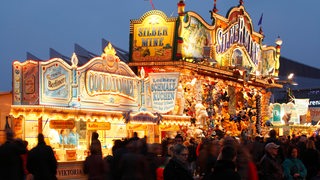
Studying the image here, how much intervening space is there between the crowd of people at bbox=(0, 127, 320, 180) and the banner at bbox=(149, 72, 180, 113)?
1081 centimetres

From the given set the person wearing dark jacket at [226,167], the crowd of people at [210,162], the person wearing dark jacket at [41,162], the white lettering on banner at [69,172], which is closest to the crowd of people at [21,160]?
the person wearing dark jacket at [41,162]

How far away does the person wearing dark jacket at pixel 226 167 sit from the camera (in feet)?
27.5

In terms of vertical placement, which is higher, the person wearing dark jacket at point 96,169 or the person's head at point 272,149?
the person's head at point 272,149

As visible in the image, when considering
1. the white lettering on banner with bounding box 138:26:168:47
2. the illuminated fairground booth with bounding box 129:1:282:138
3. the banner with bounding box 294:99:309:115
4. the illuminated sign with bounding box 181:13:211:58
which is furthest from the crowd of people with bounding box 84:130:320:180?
the banner with bounding box 294:99:309:115

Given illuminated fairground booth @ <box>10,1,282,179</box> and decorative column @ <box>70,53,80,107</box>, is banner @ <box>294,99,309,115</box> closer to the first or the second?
illuminated fairground booth @ <box>10,1,282,179</box>

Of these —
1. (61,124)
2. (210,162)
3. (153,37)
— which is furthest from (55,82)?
(210,162)

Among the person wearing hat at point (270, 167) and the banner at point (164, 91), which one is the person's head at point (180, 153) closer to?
the person wearing hat at point (270, 167)

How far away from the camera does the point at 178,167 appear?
30.7 feet

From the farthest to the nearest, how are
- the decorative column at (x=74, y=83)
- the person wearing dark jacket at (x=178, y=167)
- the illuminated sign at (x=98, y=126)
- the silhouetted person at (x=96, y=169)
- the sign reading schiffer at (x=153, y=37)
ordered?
the sign reading schiffer at (x=153, y=37)
the illuminated sign at (x=98, y=126)
the decorative column at (x=74, y=83)
the person wearing dark jacket at (x=178, y=167)
the silhouetted person at (x=96, y=169)

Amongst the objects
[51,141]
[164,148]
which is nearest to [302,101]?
[51,141]

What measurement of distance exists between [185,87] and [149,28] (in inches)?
125

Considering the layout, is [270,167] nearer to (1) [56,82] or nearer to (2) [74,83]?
(1) [56,82]

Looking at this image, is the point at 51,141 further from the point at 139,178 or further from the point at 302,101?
the point at 302,101

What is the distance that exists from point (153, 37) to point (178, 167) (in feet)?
67.2
